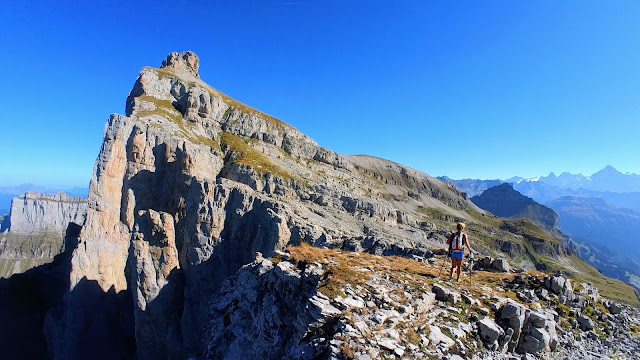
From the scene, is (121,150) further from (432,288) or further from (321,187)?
(432,288)

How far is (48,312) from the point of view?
58.5 m

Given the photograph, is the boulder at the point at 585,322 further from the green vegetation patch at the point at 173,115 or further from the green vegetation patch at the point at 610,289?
the green vegetation patch at the point at 610,289

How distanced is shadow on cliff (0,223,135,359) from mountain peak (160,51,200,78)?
249 ft

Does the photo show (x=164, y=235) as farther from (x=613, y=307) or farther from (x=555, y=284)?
(x=613, y=307)

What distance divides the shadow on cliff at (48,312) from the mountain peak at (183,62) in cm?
7598

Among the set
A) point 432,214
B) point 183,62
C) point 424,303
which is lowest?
point 424,303

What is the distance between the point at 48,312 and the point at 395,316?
76899mm

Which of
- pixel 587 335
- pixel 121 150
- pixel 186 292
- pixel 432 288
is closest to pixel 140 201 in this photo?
pixel 121 150

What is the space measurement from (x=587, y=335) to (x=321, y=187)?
7199 cm

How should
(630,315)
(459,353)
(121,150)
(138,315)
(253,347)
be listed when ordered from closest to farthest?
1. (459,353)
2. (253,347)
3. (630,315)
4. (138,315)
5. (121,150)

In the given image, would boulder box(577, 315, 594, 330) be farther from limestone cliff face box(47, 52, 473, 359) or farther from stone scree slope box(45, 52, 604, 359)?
limestone cliff face box(47, 52, 473, 359)

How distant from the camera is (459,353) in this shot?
10734 mm

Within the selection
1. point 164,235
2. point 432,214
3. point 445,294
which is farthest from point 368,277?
point 432,214

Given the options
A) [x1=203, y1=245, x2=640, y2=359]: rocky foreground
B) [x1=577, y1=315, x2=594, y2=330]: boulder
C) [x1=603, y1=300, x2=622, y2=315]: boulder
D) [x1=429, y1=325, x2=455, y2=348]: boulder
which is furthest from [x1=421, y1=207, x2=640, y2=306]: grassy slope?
[x1=429, y1=325, x2=455, y2=348]: boulder
